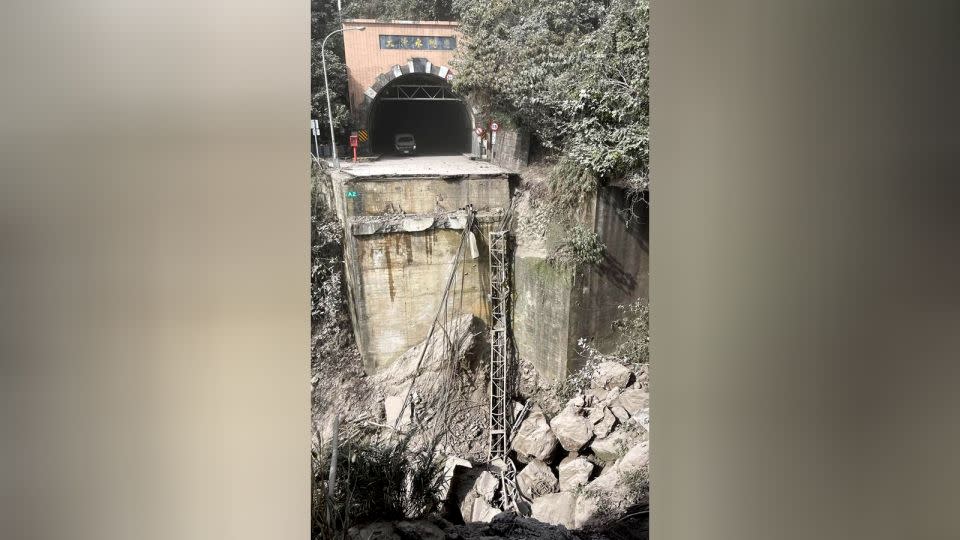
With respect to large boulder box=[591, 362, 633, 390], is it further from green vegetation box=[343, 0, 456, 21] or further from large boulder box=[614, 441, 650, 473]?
green vegetation box=[343, 0, 456, 21]

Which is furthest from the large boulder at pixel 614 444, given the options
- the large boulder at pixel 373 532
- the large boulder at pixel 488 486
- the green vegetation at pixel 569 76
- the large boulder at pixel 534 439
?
the green vegetation at pixel 569 76

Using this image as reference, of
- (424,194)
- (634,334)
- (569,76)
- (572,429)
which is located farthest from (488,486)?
(569,76)

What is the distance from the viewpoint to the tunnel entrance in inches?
101

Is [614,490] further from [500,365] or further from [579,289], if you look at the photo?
[579,289]

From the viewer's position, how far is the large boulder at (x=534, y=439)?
8.48 feet

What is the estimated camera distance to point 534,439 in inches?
102

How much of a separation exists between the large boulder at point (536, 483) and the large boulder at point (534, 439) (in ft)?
0.16

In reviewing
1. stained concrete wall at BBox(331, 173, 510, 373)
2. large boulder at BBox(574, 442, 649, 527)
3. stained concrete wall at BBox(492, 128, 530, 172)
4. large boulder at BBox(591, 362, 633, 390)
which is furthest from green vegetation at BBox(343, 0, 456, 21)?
large boulder at BBox(574, 442, 649, 527)

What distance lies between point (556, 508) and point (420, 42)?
1735mm
